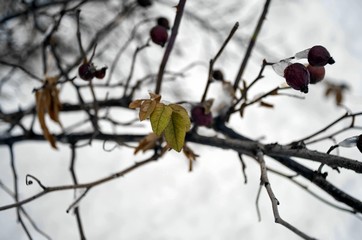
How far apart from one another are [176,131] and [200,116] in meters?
0.31

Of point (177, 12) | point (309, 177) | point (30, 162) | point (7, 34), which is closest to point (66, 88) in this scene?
point (7, 34)

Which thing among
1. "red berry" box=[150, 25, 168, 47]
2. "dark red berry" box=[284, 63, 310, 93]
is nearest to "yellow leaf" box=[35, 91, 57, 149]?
"red berry" box=[150, 25, 168, 47]

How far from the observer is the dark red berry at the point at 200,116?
2.76ft

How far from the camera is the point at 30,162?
1.73m

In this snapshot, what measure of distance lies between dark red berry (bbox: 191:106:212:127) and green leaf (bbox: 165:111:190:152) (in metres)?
0.30

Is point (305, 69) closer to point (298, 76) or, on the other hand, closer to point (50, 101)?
point (298, 76)

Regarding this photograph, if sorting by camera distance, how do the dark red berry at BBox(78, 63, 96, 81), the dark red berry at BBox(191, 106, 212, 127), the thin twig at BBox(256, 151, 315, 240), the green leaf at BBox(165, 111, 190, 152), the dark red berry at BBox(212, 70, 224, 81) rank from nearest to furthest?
the thin twig at BBox(256, 151, 315, 240) → the green leaf at BBox(165, 111, 190, 152) → the dark red berry at BBox(78, 63, 96, 81) → the dark red berry at BBox(191, 106, 212, 127) → the dark red berry at BBox(212, 70, 224, 81)

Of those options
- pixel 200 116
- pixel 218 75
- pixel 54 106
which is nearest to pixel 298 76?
pixel 200 116

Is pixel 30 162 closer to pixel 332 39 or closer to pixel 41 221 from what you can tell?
pixel 41 221

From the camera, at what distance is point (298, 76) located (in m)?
0.54

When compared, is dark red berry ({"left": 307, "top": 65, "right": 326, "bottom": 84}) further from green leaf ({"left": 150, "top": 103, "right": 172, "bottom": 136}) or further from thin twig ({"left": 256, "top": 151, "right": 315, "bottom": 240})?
green leaf ({"left": 150, "top": 103, "right": 172, "bottom": 136})

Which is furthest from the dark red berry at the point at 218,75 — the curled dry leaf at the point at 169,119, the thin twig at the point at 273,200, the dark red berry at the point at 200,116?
the curled dry leaf at the point at 169,119

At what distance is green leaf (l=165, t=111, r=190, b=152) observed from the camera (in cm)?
53

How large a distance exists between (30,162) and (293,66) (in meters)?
1.54
